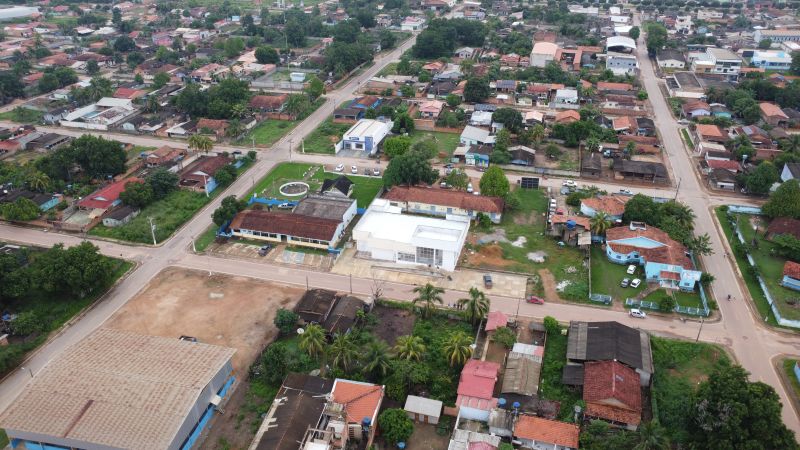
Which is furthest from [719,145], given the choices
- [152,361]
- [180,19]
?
[180,19]

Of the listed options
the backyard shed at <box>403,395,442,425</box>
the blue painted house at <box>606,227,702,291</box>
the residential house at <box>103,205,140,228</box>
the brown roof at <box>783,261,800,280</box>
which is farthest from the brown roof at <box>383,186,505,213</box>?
the residential house at <box>103,205,140,228</box>

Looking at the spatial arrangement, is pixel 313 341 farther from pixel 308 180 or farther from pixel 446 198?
pixel 308 180

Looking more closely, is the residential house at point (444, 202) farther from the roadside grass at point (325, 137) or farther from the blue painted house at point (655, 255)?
the roadside grass at point (325, 137)

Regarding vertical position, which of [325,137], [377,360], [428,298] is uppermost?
[428,298]

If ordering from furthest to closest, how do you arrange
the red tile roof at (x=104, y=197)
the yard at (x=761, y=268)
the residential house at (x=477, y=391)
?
the red tile roof at (x=104, y=197) < the yard at (x=761, y=268) < the residential house at (x=477, y=391)

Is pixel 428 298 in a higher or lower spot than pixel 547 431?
higher

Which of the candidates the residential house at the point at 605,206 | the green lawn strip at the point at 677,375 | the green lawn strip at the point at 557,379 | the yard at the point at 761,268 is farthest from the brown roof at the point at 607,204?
the green lawn strip at the point at 557,379

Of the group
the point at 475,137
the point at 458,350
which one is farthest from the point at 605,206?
the point at 458,350
